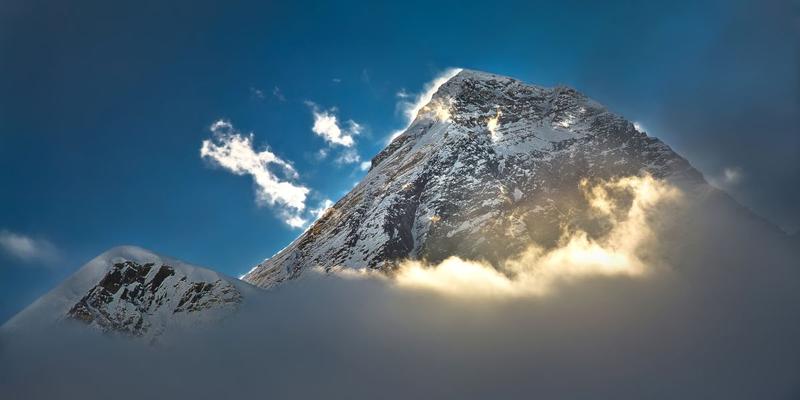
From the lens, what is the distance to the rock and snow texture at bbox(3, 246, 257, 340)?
333 ft

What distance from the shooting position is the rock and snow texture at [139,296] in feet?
333

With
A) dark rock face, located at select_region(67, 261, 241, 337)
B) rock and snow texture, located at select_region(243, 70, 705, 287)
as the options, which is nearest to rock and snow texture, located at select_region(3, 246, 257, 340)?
dark rock face, located at select_region(67, 261, 241, 337)

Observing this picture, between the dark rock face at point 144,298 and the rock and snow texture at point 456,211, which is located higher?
the rock and snow texture at point 456,211

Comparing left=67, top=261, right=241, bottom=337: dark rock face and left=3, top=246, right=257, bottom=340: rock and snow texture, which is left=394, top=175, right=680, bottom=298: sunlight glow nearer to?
left=3, top=246, right=257, bottom=340: rock and snow texture

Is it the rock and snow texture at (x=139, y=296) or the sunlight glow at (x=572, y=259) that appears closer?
the rock and snow texture at (x=139, y=296)

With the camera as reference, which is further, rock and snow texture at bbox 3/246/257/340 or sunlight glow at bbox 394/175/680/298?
sunlight glow at bbox 394/175/680/298

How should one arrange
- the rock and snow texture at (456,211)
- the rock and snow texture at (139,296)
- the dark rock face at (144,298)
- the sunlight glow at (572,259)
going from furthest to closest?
the sunlight glow at (572,259) → the rock and snow texture at (456,211) → the dark rock face at (144,298) → the rock and snow texture at (139,296)

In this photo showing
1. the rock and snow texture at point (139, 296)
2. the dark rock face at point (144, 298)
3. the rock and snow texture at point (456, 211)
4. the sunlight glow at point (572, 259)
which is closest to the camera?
the rock and snow texture at point (139, 296)

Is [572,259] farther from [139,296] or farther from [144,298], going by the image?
[139,296]

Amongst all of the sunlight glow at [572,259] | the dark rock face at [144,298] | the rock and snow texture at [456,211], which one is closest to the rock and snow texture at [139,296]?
the dark rock face at [144,298]

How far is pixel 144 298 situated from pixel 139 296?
1205 mm

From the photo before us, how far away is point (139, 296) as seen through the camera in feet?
367

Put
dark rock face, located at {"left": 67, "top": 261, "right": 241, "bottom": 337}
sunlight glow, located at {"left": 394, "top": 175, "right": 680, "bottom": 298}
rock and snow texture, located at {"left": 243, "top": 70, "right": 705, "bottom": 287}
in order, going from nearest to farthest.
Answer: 1. dark rock face, located at {"left": 67, "top": 261, "right": 241, "bottom": 337}
2. rock and snow texture, located at {"left": 243, "top": 70, "right": 705, "bottom": 287}
3. sunlight glow, located at {"left": 394, "top": 175, "right": 680, "bottom": 298}

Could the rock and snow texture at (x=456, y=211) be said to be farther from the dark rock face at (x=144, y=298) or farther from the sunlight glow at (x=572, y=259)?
the dark rock face at (x=144, y=298)
